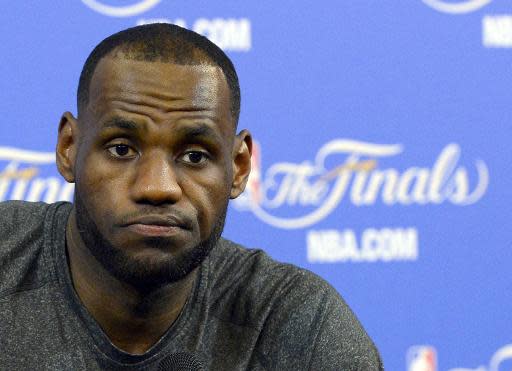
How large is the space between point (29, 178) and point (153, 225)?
55.3 inches

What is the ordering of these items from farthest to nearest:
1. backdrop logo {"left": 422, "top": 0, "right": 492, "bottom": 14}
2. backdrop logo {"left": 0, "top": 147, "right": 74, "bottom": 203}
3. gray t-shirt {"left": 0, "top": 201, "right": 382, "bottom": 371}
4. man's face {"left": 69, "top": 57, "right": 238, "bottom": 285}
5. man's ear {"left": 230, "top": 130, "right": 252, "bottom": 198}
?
backdrop logo {"left": 422, "top": 0, "right": 492, "bottom": 14} → backdrop logo {"left": 0, "top": 147, "right": 74, "bottom": 203} → man's ear {"left": 230, "top": 130, "right": 252, "bottom": 198} → gray t-shirt {"left": 0, "top": 201, "right": 382, "bottom": 371} → man's face {"left": 69, "top": 57, "right": 238, "bottom": 285}

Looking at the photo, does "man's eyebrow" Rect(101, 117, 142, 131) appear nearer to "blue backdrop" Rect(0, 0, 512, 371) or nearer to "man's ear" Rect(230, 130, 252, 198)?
"man's ear" Rect(230, 130, 252, 198)

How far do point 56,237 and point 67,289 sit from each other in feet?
0.39

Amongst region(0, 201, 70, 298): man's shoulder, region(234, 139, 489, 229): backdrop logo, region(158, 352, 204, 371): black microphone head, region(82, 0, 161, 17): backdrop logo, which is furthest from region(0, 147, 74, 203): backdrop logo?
region(158, 352, 204, 371): black microphone head

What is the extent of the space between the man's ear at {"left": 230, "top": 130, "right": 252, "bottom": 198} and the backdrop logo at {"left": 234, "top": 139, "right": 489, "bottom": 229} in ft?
3.71

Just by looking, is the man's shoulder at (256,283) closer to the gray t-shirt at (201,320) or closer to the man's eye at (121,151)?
the gray t-shirt at (201,320)

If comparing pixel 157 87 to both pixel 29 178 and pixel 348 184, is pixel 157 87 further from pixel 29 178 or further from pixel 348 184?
pixel 348 184

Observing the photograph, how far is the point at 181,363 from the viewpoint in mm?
1482

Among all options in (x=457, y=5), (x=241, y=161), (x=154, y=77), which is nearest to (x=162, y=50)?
(x=154, y=77)

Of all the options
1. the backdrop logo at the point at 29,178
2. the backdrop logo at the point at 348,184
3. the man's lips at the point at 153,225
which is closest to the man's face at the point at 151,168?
the man's lips at the point at 153,225

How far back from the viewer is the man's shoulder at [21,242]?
177cm

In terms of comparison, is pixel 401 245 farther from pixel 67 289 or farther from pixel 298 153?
pixel 67 289

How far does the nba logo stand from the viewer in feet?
9.99

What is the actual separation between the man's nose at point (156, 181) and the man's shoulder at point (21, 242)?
0.34 m
